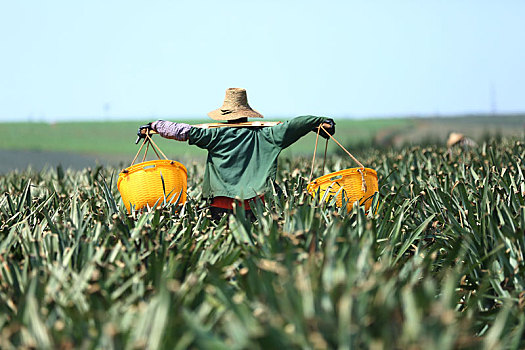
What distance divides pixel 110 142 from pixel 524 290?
47140 mm

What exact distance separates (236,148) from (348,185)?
0.95 metres

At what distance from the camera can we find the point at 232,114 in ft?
14.2

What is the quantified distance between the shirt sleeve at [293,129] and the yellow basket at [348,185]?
410 mm

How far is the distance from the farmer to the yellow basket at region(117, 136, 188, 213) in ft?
0.81

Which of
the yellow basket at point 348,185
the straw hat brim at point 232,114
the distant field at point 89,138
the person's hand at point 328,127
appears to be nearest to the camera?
the yellow basket at point 348,185

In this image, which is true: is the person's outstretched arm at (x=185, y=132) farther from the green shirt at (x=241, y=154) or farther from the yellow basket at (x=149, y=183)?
the yellow basket at (x=149, y=183)

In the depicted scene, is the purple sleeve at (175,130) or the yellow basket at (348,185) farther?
the purple sleeve at (175,130)

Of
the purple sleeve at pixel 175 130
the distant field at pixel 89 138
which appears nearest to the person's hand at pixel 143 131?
the purple sleeve at pixel 175 130

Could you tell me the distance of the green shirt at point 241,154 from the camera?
13.8 feet

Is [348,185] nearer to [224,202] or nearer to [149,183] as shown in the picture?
[224,202]

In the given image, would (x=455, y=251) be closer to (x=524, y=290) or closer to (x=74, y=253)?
(x=524, y=290)

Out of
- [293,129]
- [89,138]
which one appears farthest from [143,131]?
[89,138]

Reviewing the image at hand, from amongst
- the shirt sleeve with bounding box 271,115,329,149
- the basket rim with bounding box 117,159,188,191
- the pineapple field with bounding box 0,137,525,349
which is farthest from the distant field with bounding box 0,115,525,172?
the pineapple field with bounding box 0,137,525,349

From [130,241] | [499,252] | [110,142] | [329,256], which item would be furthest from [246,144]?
[110,142]
